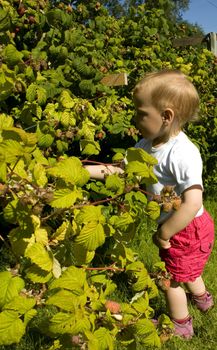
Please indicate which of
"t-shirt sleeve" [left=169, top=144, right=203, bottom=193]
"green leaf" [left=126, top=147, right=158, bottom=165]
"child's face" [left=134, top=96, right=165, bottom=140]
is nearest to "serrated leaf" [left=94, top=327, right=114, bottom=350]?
"green leaf" [left=126, top=147, right=158, bottom=165]

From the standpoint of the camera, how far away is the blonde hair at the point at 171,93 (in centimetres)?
218

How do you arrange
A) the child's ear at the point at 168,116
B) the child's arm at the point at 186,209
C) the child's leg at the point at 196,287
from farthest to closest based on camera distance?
1. the child's leg at the point at 196,287
2. the child's ear at the point at 168,116
3. the child's arm at the point at 186,209

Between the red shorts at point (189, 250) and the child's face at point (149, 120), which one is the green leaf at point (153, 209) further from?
the red shorts at point (189, 250)

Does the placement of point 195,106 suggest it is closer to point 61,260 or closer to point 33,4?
point 33,4

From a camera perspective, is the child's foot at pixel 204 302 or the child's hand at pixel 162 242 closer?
the child's hand at pixel 162 242

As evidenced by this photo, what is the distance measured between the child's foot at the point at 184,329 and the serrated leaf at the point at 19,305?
1.53m

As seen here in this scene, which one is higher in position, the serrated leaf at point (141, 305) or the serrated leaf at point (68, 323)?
the serrated leaf at point (68, 323)

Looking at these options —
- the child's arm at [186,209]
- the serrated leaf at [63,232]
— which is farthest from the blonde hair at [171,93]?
the serrated leaf at [63,232]

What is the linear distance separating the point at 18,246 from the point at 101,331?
0.28 metres

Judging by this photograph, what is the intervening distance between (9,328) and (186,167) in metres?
1.27

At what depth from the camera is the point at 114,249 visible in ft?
4.42

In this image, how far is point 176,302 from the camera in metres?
2.41

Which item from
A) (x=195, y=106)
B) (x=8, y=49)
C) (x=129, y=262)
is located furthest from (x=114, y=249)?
(x=195, y=106)

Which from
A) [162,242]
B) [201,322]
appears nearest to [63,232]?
[162,242]
